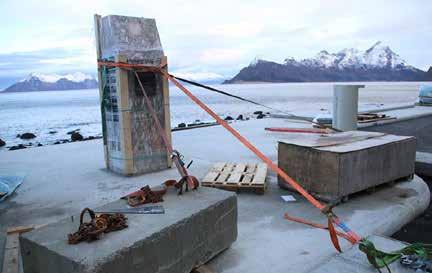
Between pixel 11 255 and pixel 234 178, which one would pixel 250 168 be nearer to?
pixel 234 178

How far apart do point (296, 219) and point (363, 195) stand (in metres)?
1.62

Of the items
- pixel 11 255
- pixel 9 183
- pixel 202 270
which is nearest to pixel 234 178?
pixel 202 270

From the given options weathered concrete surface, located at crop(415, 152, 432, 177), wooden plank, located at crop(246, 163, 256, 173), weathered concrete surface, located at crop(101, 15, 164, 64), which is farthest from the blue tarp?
weathered concrete surface, located at crop(415, 152, 432, 177)

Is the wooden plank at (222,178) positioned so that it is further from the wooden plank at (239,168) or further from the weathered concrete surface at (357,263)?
the weathered concrete surface at (357,263)

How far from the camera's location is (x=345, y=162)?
5527 mm

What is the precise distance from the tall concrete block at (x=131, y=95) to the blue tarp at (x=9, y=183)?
1842 mm

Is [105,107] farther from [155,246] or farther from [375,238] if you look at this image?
[375,238]

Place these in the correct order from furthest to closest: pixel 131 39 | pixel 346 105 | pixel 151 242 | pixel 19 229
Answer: pixel 346 105 → pixel 131 39 → pixel 19 229 → pixel 151 242

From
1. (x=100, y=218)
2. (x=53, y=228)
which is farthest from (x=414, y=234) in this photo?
(x=53, y=228)

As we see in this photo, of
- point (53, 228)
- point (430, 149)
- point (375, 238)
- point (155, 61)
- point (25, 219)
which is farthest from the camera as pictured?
point (430, 149)

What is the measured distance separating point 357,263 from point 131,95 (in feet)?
17.0

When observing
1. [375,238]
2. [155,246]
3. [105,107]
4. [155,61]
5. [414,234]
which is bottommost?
[414,234]

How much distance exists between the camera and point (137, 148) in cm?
753

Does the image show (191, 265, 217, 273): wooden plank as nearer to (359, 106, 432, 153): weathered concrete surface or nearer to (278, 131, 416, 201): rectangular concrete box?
(278, 131, 416, 201): rectangular concrete box
